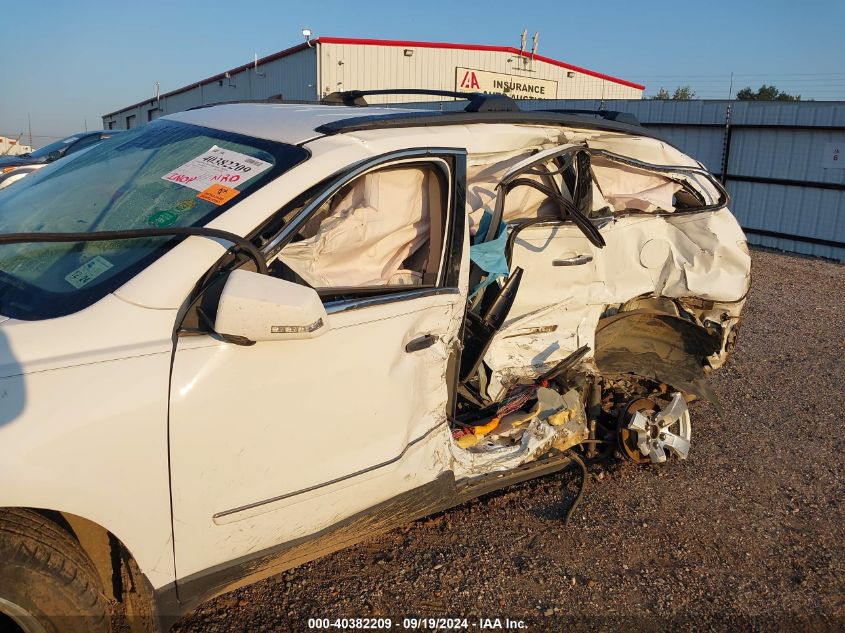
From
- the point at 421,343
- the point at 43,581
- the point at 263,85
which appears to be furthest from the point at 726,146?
the point at 263,85

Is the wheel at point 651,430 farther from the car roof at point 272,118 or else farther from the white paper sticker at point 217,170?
the white paper sticker at point 217,170

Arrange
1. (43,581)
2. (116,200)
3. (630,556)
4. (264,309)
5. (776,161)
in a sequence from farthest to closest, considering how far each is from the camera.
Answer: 1. (776,161)
2. (630,556)
3. (116,200)
4. (264,309)
5. (43,581)

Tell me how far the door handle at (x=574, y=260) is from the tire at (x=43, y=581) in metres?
2.62

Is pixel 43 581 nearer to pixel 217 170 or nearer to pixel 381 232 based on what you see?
pixel 217 170

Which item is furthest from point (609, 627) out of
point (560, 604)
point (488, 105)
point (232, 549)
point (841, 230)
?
point (841, 230)

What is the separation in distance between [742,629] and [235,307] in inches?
99.5

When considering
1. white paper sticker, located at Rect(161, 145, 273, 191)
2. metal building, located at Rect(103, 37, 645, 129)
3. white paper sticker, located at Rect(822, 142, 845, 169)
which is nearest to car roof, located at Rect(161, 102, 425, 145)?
white paper sticker, located at Rect(161, 145, 273, 191)

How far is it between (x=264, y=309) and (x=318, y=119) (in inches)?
49.6

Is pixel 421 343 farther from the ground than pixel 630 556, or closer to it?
farther from the ground

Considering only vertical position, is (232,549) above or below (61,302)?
below

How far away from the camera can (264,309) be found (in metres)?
2.14

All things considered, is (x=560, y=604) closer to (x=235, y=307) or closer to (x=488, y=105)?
(x=235, y=307)

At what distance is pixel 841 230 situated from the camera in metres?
13.3

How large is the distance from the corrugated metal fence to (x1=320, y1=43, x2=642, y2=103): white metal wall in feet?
32.4
